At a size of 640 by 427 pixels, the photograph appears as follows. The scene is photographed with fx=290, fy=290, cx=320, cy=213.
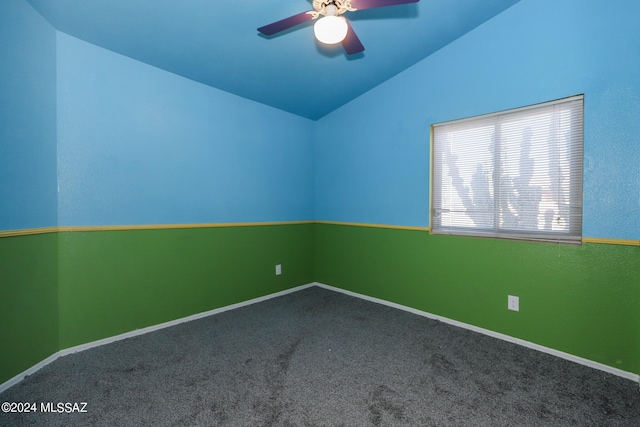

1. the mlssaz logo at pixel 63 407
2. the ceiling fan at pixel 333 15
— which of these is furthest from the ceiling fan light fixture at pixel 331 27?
the mlssaz logo at pixel 63 407

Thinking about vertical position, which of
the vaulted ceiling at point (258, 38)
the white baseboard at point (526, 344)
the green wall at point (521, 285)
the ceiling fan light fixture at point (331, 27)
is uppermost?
the vaulted ceiling at point (258, 38)

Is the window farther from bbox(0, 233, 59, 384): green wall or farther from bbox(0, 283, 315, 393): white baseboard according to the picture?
bbox(0, 233, 59, 384): green wall

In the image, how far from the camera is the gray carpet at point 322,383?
5.03 ft

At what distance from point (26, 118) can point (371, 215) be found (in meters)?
3.00

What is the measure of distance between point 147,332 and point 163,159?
1521mm

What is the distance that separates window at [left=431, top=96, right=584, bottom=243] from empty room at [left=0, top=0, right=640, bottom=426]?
0.05 feet

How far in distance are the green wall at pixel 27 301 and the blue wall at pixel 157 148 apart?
305 mm

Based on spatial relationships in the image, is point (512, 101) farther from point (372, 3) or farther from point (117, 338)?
point (117, 338)

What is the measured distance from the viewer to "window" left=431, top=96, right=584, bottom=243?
216 cm

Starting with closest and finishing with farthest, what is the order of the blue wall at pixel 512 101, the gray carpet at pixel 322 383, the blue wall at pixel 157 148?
the gray carpet at pixel 322 383, the blue wall at pixel 512 101, the blue wall at pixel 157 148

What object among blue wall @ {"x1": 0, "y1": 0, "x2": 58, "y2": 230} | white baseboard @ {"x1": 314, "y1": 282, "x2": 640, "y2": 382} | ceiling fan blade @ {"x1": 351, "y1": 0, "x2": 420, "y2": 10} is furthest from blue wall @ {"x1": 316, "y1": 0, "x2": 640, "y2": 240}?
blue wall @ {"x1": 0, "y1": 0, "x2": 58, "y2": 230}

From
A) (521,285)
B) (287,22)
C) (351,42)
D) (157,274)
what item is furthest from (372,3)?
(157,274)

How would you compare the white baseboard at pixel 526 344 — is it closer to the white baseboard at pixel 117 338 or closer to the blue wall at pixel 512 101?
the blue wall at pixel 512 101

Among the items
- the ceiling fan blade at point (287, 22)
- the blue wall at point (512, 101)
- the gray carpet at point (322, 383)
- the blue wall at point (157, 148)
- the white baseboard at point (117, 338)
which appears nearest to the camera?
the gray carpet at point (322, 383)
